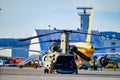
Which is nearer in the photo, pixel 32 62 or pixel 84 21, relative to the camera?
pixel 32 62

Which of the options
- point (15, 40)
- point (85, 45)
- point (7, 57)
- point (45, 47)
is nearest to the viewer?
point (85, 45)

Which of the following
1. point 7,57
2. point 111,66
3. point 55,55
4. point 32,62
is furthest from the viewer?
point 7,57

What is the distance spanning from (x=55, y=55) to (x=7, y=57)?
84.1 meters

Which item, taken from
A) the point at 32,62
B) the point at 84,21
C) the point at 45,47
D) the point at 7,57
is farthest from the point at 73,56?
the point at 84,21

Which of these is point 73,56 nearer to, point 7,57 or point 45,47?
point 7,57

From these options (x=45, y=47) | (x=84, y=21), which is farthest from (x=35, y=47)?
(x=84, y=21)

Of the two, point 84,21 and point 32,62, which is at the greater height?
point 84,21

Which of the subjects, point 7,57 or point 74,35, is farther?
point 74,35

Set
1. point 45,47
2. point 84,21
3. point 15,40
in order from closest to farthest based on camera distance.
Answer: point 45,47, point 15,40, point 84,21

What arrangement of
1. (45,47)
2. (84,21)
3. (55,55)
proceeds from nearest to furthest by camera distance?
(55,55) < (45,47) < (84,21)

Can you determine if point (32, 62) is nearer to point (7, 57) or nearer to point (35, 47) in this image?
point (7, 57)

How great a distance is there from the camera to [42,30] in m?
152

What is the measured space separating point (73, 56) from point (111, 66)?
43.4 metres

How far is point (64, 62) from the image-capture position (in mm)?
44312
